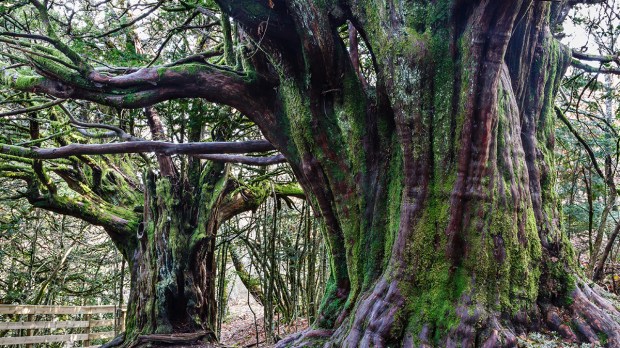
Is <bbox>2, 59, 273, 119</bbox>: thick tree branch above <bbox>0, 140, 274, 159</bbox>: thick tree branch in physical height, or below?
above

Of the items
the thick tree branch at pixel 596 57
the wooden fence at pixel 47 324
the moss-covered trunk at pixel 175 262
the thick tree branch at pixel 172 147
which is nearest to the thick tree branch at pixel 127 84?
the thick tree branch at pixel 172 147

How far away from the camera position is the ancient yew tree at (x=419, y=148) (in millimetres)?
2973

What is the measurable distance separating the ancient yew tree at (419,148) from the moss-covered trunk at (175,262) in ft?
11.9

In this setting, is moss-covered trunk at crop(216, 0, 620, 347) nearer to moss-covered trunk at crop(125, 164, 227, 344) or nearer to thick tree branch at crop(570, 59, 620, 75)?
thick tree branch at crop(570, 59, 620, 75)

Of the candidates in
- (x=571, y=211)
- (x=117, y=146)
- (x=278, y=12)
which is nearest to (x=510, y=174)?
(x=278, y=12)

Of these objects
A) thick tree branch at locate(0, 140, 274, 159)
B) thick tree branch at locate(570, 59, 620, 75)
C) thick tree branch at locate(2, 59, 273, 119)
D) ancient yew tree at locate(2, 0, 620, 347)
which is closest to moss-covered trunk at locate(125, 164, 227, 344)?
thick tree branch at locate(0, 140, 274, 159)

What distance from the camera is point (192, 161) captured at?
7.82m

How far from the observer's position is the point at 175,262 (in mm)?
7074

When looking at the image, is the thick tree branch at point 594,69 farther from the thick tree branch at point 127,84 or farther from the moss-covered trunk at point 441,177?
the thick tree branch at point 127,84

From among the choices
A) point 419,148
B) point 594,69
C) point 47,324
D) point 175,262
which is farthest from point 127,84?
point 47,324

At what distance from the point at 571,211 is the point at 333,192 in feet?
16.5

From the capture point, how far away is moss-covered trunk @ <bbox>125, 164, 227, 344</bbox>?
6855 millimetres

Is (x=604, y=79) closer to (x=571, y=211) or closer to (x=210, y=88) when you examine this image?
(x=571, y=211)

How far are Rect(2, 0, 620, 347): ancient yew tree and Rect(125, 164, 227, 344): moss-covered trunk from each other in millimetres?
3616
